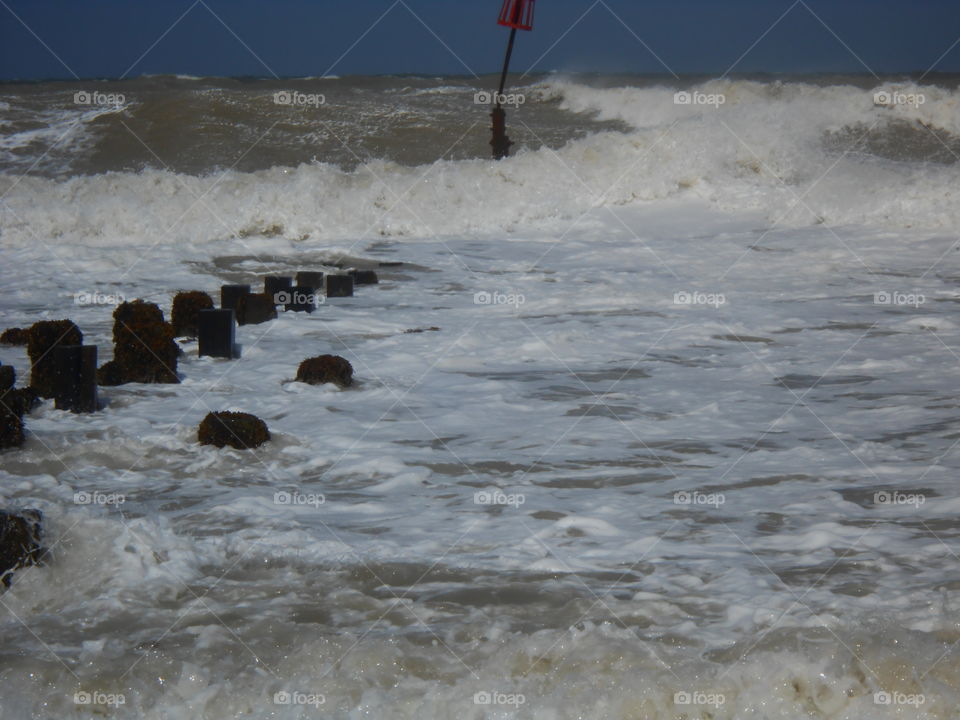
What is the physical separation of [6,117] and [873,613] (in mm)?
18733

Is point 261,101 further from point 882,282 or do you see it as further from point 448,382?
point 448,382

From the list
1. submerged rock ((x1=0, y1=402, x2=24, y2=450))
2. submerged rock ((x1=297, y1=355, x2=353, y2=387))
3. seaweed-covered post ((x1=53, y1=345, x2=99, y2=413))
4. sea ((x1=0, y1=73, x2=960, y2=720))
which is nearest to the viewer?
sea ((x1=0, y1=73, x2=960, y2=720))

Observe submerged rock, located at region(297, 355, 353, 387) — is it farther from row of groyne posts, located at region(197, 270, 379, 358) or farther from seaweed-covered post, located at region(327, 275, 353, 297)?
seaweed-covered post, located at region(327, 275, 353, 297)

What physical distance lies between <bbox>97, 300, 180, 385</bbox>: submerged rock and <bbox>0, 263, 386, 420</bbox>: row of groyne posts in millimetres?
25

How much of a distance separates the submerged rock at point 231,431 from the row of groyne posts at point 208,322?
0.87m

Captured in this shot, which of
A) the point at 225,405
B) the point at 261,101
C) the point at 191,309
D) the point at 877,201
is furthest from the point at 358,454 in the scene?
the point at 261,101

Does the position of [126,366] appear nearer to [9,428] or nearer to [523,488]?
[9,428]

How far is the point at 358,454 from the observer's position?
15.1 ft

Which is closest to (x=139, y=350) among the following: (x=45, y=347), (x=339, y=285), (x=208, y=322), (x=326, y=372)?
(x=45, y=347)

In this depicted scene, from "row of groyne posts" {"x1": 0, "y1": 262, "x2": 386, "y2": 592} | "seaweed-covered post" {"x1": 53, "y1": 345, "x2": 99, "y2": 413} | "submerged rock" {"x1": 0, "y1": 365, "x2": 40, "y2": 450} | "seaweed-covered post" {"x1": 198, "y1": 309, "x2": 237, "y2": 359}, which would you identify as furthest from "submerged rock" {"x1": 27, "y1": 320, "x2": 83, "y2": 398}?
"seaweed-covered post" {"x1": 198, "y1": 309, "x2": 237, "y2": 359}

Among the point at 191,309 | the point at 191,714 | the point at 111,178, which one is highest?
the point at 111,178

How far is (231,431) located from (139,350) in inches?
56.8

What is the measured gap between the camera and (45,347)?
529cm

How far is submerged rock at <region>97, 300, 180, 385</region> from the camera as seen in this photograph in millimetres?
5727
